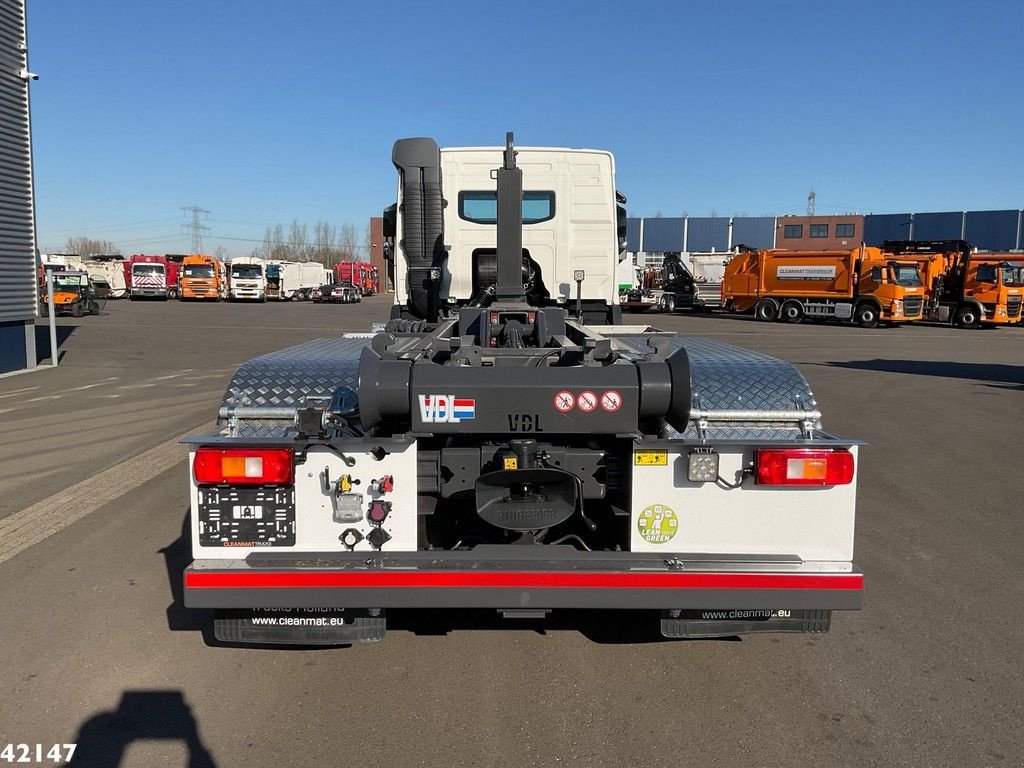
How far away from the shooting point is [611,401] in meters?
3.00

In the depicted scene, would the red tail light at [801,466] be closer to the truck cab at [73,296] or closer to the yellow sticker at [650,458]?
the yellow sticker at [650,458]

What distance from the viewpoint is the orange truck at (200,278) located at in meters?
49.8

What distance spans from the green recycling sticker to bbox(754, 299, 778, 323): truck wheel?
112 feet

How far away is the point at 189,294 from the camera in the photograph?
50375 mm

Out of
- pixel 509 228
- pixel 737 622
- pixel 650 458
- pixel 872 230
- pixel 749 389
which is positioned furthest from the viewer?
pixel 872 230

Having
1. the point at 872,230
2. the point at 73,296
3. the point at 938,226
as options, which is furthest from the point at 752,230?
the point at 73,296

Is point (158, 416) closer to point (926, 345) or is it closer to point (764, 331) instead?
point (926, 345)

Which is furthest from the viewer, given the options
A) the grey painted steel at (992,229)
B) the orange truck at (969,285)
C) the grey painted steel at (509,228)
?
the grey painted steel at (992,229)

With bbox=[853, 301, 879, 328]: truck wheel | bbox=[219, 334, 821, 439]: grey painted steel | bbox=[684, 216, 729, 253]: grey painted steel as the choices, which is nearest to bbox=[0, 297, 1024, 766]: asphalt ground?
bbox=[219, 334, 821, 439]: grey painted steel

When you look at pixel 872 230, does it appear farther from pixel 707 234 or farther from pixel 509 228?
pixel 509 228

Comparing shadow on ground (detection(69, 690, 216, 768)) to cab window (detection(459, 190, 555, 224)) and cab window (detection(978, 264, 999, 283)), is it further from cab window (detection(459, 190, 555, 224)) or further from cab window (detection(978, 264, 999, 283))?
cab window (detection(978, 264, 999, 283))

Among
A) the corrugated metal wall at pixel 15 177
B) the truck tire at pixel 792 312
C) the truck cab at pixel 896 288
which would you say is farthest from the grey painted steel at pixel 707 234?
the corrugated metal wall at pixel 15 177

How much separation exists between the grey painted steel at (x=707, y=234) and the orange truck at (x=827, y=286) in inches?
1288

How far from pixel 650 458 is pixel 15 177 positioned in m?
14.4
